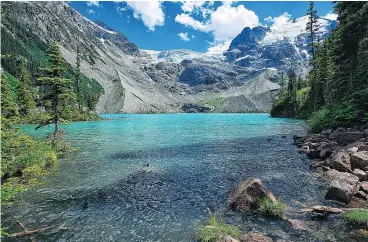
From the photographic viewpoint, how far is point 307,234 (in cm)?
1450

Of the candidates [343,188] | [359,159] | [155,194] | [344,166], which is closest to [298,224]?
[343,188]

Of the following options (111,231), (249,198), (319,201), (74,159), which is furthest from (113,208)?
(74,159)

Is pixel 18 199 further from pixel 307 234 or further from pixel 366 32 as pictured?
pixel 366 32

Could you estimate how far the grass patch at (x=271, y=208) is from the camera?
16.6m

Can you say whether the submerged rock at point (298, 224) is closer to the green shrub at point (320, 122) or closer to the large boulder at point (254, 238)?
the large boulder at point (254, 238)

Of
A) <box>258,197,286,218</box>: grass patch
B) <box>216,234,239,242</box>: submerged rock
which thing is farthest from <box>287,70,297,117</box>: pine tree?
<box>216,234,239,242</box>: submerged rock

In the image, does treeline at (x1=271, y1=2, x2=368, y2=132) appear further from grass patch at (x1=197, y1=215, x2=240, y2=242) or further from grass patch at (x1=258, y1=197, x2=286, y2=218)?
grass patch at (x1=197, y1=215, x2=240, y2=242)

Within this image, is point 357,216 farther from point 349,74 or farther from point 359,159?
point 349,74

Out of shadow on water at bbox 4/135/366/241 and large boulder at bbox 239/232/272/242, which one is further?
shadow on water at bbox 4/135/366/241

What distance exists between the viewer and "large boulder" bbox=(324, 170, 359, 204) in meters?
18.4

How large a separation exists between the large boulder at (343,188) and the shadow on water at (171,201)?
1.01m

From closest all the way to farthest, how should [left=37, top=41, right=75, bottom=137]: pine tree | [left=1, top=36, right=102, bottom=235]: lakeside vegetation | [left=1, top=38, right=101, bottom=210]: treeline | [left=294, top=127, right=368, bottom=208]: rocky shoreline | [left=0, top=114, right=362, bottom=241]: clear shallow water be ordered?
1. [left=0, top=114, right=362, bottom=241]: clear shallow water
2. [left=294, top=127, right=368, bottom=208]: rocky shoreline
3. [left=1, top=36, right=102, bottom=235]: lakeside vegetation
4. [left=1, top=38, right=101, bottom=210]: treeline
5. [left=37, top=41, right=75, bottom=137]: pine tree

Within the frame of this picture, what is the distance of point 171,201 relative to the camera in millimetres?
20359

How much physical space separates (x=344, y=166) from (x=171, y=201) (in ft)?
49.0
